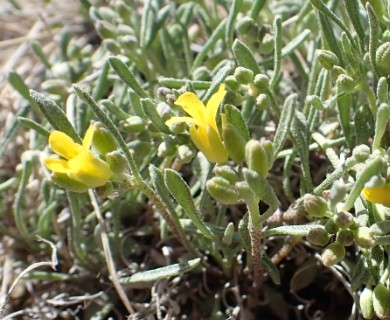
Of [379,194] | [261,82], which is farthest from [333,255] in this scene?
[261,82]

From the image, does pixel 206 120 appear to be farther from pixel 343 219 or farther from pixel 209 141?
pixel 343 219

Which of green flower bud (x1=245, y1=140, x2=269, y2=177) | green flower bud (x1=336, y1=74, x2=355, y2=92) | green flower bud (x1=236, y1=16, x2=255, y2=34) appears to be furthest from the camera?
green flower bud (x1=236, y1=16, x2=255, y2=34)

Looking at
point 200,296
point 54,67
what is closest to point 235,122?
point 200,296

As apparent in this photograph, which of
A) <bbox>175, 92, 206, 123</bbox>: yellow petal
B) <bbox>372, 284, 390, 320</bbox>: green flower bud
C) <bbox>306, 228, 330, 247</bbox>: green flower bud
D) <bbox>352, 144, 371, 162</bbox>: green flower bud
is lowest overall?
<bbox>372, 284, 390, 320</bbox>: green flower bud

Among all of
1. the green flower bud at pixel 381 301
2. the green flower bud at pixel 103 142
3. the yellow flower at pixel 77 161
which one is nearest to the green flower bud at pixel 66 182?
the yellow flower at pixel 77 161

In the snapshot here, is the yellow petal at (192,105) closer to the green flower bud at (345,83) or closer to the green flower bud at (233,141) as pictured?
the green flower bud at (233,141)

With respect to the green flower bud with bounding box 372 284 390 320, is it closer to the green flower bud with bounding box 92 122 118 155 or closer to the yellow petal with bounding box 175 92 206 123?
the yellow petal with bounding box 175 92 206 123

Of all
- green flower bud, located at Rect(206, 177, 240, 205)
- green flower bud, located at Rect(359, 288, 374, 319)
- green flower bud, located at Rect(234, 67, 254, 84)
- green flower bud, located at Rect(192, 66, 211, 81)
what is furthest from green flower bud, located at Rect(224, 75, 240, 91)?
green flower bud, located at Rect(359, 288, 374, 319)
